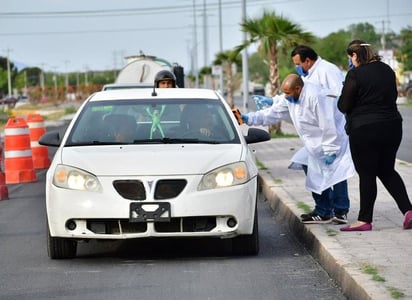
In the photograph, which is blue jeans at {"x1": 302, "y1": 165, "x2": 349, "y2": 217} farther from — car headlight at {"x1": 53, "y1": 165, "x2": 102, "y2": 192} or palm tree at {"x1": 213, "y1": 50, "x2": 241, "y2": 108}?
palm tree at {"x1": 213, "y1": 50, "x2": 241, "y2": 108}

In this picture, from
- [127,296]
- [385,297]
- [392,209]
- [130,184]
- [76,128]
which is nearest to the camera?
[385,297]

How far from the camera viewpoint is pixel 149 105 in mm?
11375

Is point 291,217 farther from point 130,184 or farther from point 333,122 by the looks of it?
point 130,184

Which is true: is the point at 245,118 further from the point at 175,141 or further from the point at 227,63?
the point at 227,63

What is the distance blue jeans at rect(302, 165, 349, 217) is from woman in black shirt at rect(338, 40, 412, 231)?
2.26 feet

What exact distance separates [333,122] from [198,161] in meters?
1.97

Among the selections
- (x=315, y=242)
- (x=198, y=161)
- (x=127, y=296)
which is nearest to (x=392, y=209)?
(x=315, y=242)

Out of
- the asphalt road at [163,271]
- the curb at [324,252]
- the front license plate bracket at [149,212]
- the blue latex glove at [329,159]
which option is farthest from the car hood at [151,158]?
the blue latex glove at [329,159]

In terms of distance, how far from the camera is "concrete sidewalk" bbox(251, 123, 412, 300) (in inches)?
311

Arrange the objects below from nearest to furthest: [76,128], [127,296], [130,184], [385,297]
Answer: [385,297] < [127,296] < [130,184] < [76,128]

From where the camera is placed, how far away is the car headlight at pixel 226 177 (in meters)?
9.97

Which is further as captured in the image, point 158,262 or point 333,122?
point 333,122

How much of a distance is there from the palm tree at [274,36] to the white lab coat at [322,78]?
21.4 m

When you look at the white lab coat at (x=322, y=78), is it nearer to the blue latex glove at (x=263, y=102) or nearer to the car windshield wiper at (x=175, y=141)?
the blue latex glove at (x=263, y=102)
